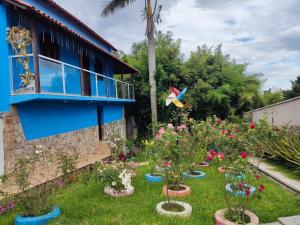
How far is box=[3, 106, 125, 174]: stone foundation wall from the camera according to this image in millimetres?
8188

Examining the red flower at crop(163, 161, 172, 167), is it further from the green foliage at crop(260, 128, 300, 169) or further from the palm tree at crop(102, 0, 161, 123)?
the palm tree at crop(102, 0, 161, 123)

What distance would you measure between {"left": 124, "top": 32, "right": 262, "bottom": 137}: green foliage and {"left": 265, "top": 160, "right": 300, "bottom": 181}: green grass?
826 cm

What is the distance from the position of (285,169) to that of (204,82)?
34.3 feet

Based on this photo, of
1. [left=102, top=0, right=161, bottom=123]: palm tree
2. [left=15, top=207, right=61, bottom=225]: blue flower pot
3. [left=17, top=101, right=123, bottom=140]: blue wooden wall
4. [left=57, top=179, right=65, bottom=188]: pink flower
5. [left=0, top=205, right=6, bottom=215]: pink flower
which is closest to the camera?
[left=15, top=207, right=61, bottom=225]: blue flower pot

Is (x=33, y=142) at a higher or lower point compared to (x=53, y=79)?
lower

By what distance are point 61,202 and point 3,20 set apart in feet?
18.0

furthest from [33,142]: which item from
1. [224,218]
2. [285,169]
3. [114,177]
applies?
[285,169]

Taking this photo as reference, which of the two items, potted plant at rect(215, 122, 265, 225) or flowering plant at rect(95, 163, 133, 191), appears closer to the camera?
potted plant at rect(215, 122, 265, 225)

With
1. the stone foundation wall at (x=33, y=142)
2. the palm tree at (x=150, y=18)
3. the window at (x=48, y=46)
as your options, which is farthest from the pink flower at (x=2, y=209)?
the palm tree at (x=150, y=18)

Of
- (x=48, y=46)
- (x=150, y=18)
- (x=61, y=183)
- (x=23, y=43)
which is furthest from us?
(x=150, y=18)

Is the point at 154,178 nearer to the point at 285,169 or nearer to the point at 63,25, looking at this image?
the point at 285,169

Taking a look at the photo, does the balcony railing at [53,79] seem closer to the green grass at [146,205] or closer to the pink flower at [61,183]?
the pink flower at [61,183]

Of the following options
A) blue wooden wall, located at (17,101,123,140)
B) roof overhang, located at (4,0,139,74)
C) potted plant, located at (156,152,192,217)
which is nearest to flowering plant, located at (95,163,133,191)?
potted plant, located at (156,152,192,217)

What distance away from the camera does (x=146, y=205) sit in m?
6.19
